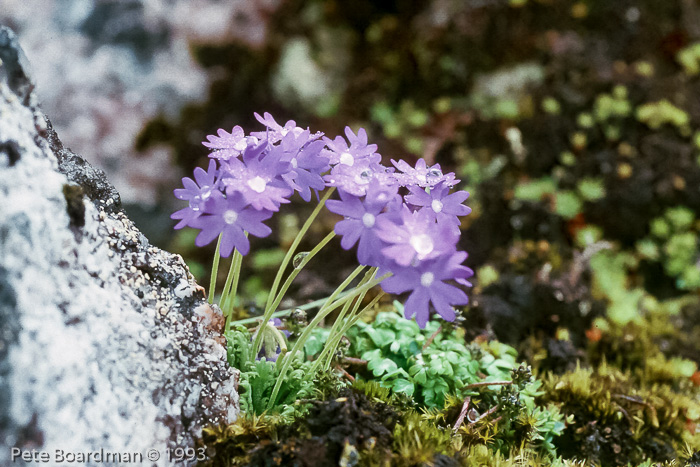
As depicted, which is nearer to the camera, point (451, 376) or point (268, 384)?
point (268, 384)

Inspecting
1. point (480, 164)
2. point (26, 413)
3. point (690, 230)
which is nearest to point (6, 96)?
point (26, 413)

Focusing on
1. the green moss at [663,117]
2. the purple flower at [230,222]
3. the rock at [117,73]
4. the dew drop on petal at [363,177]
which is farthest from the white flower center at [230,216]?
the green moss at [663,117]

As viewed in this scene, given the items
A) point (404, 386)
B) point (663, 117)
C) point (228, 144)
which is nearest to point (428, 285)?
point (404, 386)

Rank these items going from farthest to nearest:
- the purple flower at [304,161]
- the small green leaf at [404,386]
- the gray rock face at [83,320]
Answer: the small green leaf at [404,386] → the purple flower at [304,161] → the gray rock face at [83,320]

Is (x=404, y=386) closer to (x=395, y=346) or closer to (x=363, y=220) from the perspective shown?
(x=395, y=346)

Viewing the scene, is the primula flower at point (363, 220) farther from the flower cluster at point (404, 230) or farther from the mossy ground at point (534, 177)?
the mossy ground at point (534, 177)

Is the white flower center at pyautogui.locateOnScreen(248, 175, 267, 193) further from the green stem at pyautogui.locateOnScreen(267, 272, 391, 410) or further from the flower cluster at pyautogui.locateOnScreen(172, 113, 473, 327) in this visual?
the green stem at pyautogui.locateOnScreen(267, 272, 391, 410)
